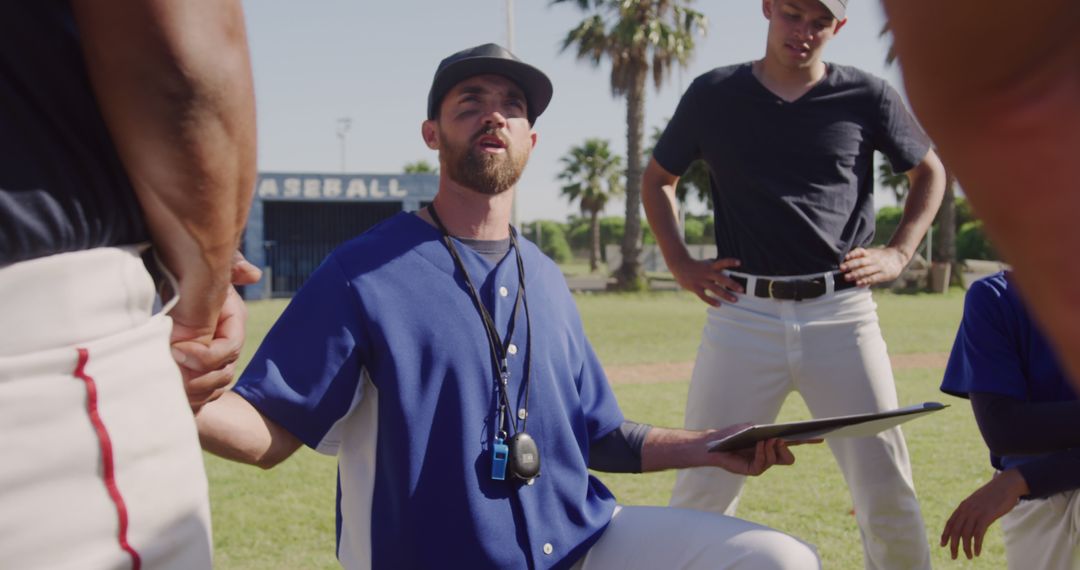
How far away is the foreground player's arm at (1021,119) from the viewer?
59 centimetres

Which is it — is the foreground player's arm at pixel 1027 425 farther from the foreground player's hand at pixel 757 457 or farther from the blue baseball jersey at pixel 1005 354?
the foreground player's hand at pixel 757 457

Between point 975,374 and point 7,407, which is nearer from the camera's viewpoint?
point 7,407

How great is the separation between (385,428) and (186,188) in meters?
1.37

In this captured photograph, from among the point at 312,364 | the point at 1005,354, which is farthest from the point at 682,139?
the point at 312,364

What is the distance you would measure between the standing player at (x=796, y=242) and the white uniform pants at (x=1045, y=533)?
681mm

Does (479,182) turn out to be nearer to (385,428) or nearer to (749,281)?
(385,428)

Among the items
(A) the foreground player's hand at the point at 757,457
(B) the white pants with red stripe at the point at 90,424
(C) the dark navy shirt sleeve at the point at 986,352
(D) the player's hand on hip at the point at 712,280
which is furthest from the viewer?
(D) the player's hand on hip at the point at 712,280

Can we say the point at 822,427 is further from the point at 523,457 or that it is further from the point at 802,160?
the point at 802,160

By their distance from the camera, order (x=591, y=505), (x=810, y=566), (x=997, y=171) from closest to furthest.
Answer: (x=997, y=171) < (x=810, y=566) < (x=591, y=505)

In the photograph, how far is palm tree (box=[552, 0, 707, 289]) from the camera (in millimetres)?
31125

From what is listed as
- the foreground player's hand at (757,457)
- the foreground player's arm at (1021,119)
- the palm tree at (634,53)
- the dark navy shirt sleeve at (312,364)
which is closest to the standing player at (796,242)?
the foreground player's hand at (757,457)

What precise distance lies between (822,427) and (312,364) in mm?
1375

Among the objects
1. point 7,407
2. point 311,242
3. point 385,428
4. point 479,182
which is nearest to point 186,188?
point 7,407

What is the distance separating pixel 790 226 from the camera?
4.16m
